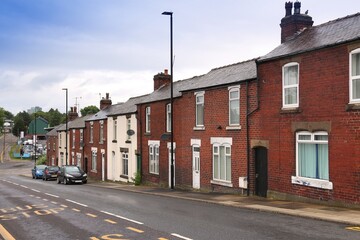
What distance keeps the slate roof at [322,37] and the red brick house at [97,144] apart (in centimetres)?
2642

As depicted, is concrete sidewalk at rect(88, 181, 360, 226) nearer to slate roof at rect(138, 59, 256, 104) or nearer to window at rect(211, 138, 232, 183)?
window at rect(211, 138, 232, 183)

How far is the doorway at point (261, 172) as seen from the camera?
63.9 feet

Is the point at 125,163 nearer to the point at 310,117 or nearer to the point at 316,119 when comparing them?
the point at 310,117

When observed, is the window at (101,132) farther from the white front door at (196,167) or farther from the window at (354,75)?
the window at (354,75)

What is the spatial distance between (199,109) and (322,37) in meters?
9.18

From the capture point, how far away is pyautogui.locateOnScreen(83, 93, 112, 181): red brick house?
43469mm

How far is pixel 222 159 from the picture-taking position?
894 inches

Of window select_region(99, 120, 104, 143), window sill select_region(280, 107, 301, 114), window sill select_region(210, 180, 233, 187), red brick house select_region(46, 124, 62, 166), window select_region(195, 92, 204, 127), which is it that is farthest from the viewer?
red brick house select_region(46, 124, 62, 166)

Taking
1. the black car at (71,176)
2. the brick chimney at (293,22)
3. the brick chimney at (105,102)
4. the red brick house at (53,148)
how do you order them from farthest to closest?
the red brick house at (53,148), the brick chimney at (105,102), the black car at (71,176), the brick chimney at (293,22)

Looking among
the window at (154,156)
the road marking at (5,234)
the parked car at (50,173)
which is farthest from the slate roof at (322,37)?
the parked car at (50,173)

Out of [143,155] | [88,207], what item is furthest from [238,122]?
[143,155]

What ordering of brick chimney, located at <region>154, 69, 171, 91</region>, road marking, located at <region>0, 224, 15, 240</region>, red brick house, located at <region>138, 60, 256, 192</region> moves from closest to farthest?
→ road marking, located at <region>0, 224, 15, 240</region>
red brick house, located at <region>138, 60, 256, 192</region>
brick chimney, located at <region>154, 69, 171, 91</region>

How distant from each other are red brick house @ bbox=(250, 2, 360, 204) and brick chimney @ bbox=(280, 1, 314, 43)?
0.08 m

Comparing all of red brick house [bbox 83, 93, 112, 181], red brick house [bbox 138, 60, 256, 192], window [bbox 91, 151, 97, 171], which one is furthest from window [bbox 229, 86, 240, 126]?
window [bbox 91, 151, 97, 171]
